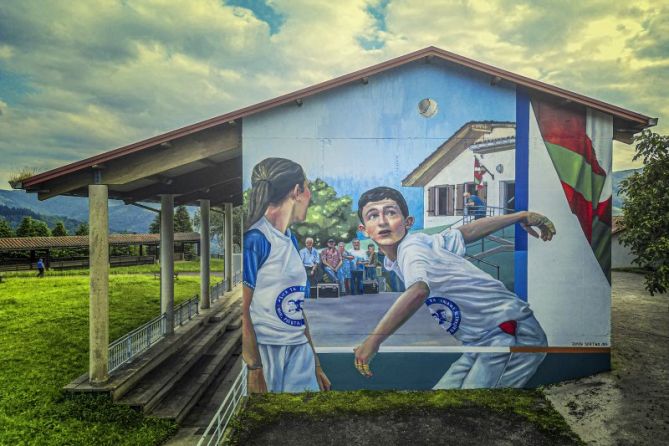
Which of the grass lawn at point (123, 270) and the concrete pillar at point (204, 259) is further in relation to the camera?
the grass lawn at point (123, 270)

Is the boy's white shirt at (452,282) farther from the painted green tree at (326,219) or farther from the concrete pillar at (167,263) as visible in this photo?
the concrete pillar at (167,263)

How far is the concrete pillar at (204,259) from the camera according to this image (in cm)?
1550

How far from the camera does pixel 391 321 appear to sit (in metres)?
8.19

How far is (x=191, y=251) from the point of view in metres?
43.5

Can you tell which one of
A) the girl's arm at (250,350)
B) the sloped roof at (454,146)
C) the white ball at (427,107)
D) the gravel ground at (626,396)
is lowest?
the gravel ground at (626,396)

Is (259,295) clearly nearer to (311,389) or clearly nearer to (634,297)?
(311,389)

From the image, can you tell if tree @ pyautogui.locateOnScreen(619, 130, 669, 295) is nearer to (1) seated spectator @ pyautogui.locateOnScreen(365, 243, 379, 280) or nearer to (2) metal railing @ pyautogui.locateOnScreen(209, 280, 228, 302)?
(1) seated spectator @ pyautogui.locateOnScreen(365, 243, 379, 280)

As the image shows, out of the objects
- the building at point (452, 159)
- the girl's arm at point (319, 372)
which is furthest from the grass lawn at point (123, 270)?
the girl's arm at point (319, 372)

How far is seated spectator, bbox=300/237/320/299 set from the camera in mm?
8164

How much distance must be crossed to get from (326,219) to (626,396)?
6970 millimetres

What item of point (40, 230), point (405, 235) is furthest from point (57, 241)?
point (405, 235)

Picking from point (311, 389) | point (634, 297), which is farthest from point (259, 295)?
point (634, 297)

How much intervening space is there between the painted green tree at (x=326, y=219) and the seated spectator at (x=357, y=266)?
270mm

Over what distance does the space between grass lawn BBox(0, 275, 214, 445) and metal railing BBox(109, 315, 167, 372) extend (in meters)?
1.15
